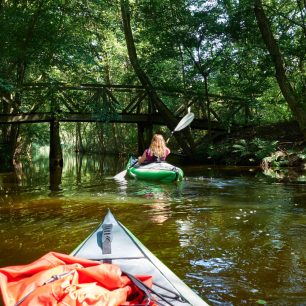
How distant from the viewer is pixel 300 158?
12969 millimetres

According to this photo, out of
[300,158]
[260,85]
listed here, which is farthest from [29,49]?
[300,158]

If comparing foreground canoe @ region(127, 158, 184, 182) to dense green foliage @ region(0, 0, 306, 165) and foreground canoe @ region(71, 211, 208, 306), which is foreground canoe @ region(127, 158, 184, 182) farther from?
foreground canoe @ region(71, 211, 208, 306)

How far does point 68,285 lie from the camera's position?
95.7 inches

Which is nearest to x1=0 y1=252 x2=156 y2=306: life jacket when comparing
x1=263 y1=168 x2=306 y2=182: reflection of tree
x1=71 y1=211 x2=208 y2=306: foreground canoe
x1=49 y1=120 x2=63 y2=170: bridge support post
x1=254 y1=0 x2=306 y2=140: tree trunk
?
x1=71 y1=211 x2=208 y2=306: foreground canoe

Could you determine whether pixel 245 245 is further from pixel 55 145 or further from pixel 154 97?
pixel 55 145

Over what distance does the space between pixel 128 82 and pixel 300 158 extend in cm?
1013

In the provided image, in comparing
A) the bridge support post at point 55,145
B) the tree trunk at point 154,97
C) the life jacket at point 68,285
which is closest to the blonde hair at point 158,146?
the tree trunk at point 154,97

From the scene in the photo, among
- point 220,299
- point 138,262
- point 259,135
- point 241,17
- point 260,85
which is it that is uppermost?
point 241,17

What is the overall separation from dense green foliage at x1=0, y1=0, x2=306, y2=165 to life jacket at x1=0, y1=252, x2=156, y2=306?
10932mm

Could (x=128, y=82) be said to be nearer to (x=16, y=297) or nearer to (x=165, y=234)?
(x=165, y=234)

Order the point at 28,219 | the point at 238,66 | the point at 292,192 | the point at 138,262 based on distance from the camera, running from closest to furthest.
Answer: the point at 138,262 < the point at 28,219 < the point at 292,192 < the point at 238,66

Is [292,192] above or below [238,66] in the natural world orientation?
below

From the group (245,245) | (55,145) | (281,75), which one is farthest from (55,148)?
(245,245)

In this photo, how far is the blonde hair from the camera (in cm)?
1029
